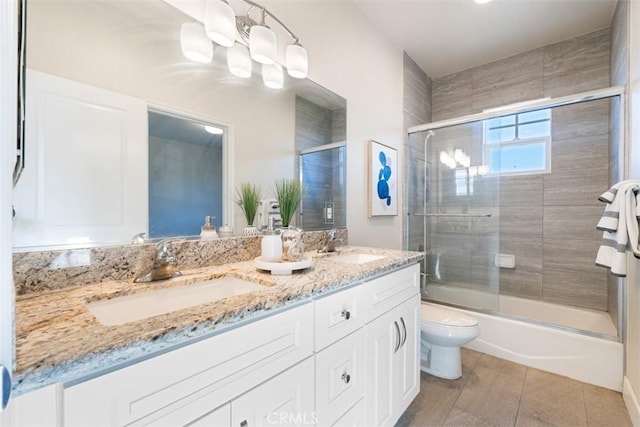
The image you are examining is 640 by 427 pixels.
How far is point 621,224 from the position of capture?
4.61 feet

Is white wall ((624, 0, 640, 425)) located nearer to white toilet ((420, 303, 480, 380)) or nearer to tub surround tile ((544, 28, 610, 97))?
white toilet ((420, 303, 480, 380))

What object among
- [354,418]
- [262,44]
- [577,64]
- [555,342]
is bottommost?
[555,342]

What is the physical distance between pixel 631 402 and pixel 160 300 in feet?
7.91

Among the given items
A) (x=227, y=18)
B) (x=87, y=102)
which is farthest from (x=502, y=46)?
(x=87, y=102)

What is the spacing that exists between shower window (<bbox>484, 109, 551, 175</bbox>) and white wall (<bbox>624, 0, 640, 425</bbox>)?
95cm

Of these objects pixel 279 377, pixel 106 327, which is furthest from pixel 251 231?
pixel 106 327

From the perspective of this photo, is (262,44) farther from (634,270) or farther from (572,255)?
(572,255)

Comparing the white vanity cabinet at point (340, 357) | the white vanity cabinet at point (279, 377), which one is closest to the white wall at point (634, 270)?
the white vanity cabinet at point (279, 377)

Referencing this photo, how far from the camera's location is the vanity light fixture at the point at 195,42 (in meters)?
1.15

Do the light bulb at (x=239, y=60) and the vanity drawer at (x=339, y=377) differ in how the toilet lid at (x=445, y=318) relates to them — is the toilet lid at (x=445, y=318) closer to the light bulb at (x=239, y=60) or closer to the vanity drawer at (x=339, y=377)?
the vanity drawer at (x=339, y=377)

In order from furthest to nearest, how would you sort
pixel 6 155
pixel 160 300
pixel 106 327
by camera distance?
pixel 160 300 < pixel 106 327 < pixel 6 155

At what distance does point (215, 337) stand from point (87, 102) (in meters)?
0.88

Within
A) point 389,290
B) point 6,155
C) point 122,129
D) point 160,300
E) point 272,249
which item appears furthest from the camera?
point 389,290

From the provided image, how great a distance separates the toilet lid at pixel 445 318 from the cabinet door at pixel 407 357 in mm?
413
